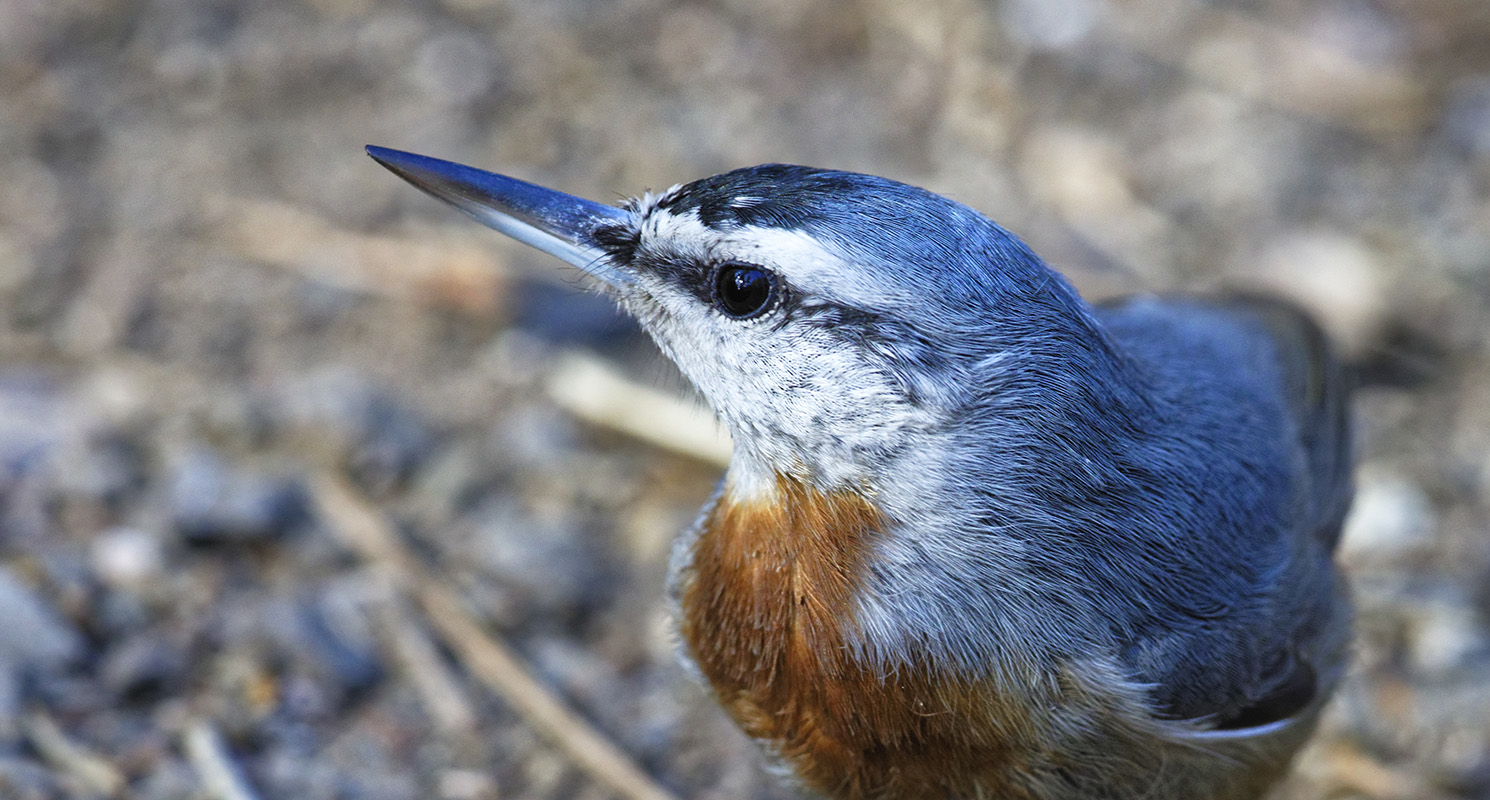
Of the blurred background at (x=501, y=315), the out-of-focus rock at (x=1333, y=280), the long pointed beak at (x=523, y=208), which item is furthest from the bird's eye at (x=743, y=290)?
the out-of-focus rock at (x=1333, y=280)

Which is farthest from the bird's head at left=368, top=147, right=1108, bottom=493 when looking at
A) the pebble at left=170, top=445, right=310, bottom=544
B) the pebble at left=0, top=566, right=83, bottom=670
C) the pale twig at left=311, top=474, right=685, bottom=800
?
the pebble at left=0, top=566, right=83, bottom=670

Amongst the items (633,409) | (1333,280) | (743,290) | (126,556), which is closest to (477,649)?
(126,556)

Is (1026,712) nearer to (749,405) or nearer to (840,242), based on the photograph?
(749,405)

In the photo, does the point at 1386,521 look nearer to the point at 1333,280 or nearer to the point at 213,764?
the point at 1333,280

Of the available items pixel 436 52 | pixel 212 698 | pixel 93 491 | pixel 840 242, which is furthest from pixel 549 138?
pixel 840 242

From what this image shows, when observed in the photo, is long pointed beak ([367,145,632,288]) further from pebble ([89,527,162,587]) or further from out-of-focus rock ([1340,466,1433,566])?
out-of-focus rock ([1340,466,1433,566])

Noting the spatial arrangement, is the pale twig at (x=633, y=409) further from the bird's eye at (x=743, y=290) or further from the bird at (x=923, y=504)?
the bird's eye at (x=743, y=290)
